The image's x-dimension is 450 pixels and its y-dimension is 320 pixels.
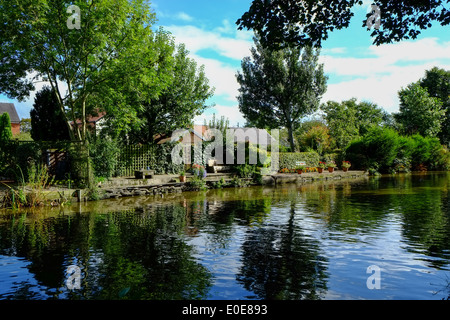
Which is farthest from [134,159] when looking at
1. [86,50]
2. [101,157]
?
[86,50]

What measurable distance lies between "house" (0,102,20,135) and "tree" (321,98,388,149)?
145 feet

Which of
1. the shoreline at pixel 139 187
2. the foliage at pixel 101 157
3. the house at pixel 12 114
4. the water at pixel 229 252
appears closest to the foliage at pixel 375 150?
the shoreline at pixel 139 187

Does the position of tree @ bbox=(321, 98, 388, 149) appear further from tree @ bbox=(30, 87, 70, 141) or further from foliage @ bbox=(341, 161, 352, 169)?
tree @ bbox=(30, 87, 70, 141)

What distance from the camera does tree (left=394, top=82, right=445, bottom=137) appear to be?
42281 millimetres

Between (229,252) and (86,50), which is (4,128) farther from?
(229,252)

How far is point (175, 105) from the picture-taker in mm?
24047

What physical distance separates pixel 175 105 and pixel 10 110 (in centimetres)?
4034

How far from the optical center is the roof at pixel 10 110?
49.9m

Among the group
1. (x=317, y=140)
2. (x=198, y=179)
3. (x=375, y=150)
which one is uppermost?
(x=317, y=140)

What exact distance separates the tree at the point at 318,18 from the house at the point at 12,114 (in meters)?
51.2

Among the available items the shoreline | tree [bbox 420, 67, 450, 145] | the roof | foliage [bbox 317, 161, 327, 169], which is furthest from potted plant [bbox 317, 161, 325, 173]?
the roof

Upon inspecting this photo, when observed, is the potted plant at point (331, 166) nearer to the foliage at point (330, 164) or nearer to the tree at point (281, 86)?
the foliage at point (330, 164)
